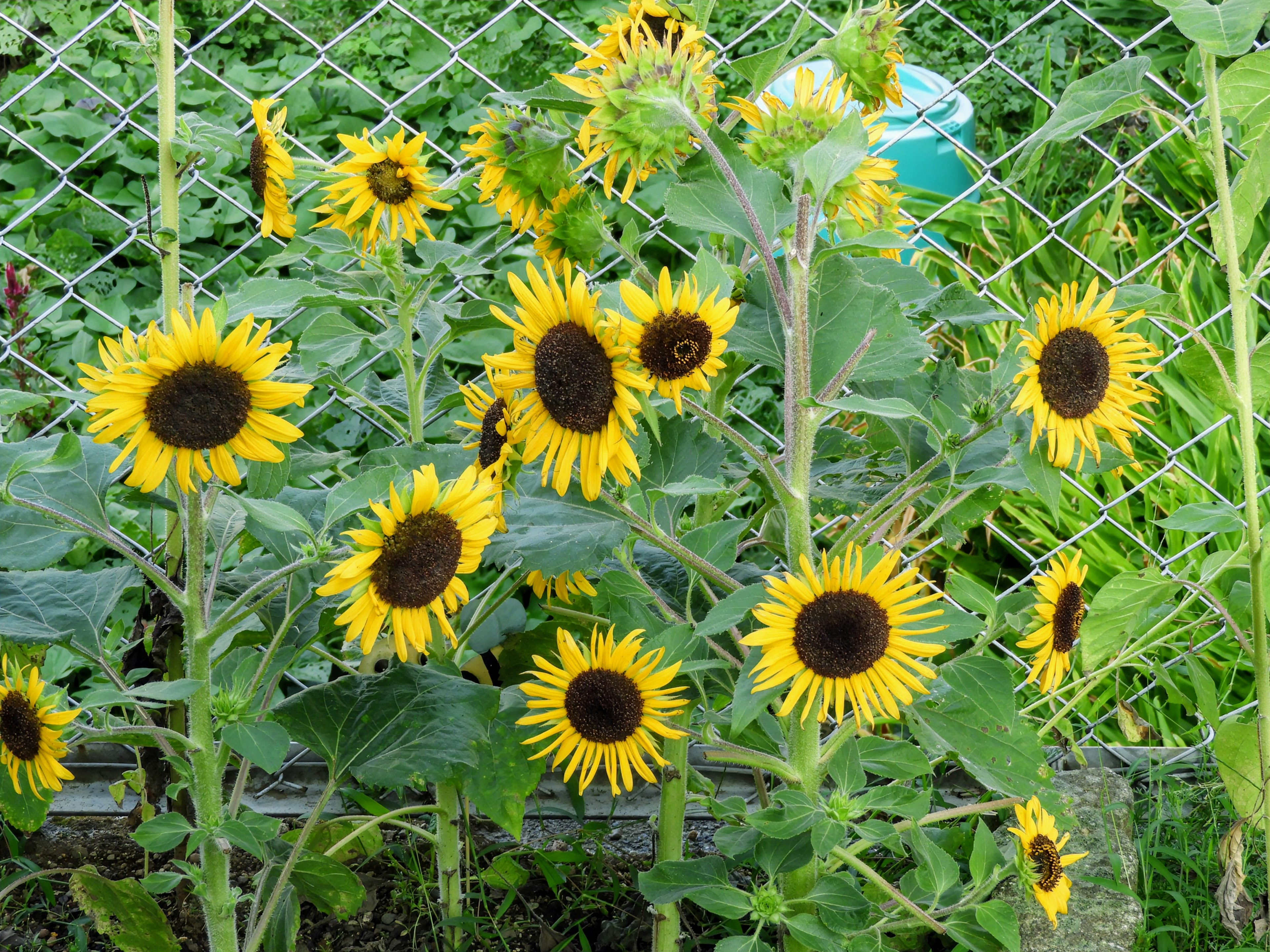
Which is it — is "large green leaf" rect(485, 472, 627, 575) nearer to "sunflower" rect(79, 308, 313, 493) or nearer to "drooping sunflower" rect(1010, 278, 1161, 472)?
"sunflower" rect(79, 308, 313, 493)

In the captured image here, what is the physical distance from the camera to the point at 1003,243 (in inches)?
118

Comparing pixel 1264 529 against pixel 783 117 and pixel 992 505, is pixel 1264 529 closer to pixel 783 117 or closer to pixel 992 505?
pixel 992 505

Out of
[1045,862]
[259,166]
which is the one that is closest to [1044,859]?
[1045,862]

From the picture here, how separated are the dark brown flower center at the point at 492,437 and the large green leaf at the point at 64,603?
462 millimetres

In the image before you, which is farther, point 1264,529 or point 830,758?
point 1264,529

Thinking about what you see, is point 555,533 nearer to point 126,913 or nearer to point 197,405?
point 197,405

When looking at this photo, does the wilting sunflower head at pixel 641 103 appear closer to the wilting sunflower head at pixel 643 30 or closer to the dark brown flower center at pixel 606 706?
the wilting sunflower head at pixel 643 30

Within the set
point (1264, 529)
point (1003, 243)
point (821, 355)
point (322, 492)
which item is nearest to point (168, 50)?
point (322, 492)

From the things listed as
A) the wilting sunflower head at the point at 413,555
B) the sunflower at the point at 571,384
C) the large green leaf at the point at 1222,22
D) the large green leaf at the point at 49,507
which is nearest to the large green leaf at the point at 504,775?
the wilting sunflower head at the point at 413,555

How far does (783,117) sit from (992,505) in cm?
48

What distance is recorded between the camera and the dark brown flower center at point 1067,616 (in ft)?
4.40

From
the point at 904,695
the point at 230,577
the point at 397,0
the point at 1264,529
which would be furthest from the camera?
the point at 397,0

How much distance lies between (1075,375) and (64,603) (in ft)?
3.67

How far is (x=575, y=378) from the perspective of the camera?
1.02m
